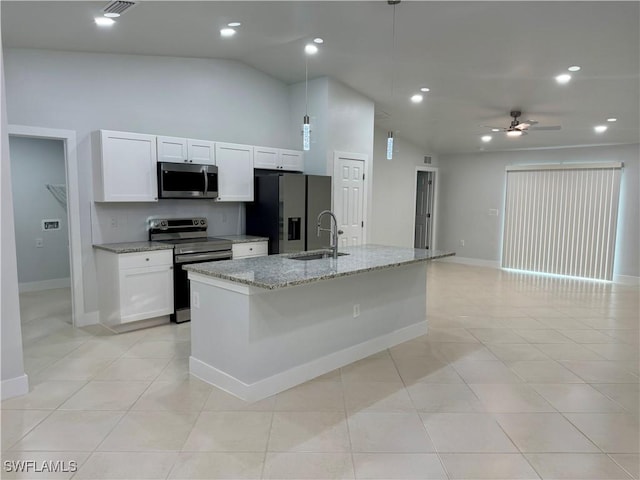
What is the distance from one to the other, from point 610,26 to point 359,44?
225 centimetres

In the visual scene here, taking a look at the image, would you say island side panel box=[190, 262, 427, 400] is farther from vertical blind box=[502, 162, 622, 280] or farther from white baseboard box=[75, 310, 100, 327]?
vertical blind box=[502, 162, 622, 280]

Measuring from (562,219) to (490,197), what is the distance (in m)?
1.46

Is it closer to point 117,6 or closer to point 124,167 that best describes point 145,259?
point 124,167

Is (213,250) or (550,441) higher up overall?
(213,250)

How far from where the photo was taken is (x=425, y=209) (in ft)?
31.5

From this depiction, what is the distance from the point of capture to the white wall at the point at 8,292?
2.77 metres

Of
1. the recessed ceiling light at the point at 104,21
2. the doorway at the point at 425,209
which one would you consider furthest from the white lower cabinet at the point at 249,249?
the doorway at the point at 425,209

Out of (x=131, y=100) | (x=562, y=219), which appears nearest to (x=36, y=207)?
(x=131, y=100)

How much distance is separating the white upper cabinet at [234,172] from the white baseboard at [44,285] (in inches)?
124

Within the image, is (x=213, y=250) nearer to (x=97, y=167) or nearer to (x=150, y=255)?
(x=150, y=255)

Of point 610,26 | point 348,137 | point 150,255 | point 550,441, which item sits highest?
point 610,26

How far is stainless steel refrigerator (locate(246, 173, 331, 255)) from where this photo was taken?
5.17 meters

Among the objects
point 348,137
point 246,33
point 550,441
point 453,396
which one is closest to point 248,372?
point 453,396

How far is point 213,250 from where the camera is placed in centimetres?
479
